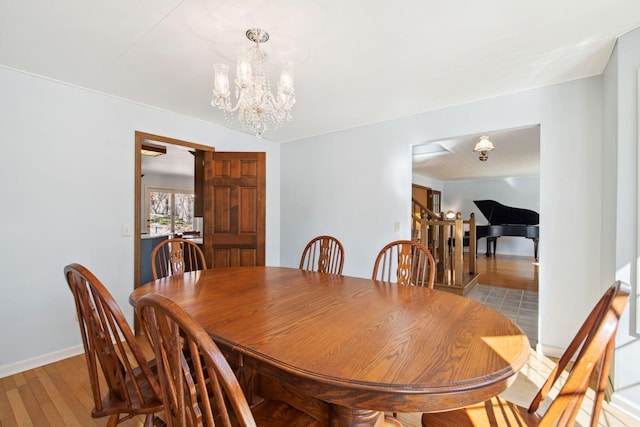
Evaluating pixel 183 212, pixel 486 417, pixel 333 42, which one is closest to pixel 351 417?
pixel 486 417

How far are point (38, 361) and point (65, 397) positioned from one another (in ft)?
2.30

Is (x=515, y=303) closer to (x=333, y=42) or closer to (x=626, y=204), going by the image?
(x=626, y=204)

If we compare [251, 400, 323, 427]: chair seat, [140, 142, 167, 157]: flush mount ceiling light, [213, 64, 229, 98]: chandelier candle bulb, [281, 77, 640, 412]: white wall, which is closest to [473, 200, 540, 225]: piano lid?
[281, 77, 640, 412]: white wall

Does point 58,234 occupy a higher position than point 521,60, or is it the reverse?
point 521,60

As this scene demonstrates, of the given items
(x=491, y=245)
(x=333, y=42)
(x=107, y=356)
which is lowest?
(x=491, y=245)

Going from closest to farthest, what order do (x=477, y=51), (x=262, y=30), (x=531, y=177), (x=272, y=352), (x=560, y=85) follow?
(x=272, y=352)
(x=262, y=30)
(x=477, y=51)
(x=560, y=85)
(x=531, y=177)

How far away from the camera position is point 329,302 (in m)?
1.43

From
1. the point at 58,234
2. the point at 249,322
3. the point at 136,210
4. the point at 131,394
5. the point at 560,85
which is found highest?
the point at 560,85

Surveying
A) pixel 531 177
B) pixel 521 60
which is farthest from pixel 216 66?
pixel 531 177

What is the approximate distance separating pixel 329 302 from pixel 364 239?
87.7 inches

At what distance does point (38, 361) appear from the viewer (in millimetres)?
2336

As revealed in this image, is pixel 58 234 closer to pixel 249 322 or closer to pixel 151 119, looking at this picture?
pixel 151 119

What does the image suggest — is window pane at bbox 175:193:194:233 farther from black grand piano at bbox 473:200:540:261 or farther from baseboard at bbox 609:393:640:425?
baseboard at bbox 609:393:640:425

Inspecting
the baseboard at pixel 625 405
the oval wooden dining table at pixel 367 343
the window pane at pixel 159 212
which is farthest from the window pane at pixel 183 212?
the baseboard at pixel 625 405
